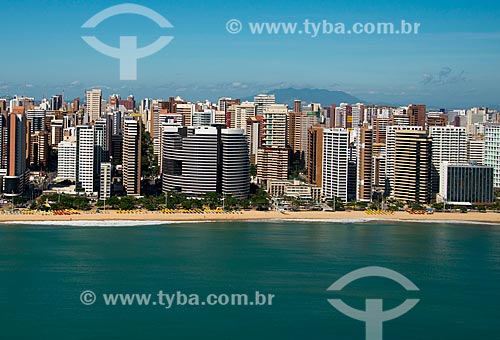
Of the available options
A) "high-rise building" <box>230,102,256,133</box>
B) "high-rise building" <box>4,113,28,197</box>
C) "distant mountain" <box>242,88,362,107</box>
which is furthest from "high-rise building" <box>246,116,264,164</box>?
"distant mountain" <box>242,88,362,107</box>

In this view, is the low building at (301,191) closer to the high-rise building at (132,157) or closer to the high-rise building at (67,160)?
the high-rise building at (132,157)

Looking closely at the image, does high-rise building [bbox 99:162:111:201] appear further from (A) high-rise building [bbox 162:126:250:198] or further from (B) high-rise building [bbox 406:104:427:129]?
(B) high-rise building [bbox 406:104:427:129]

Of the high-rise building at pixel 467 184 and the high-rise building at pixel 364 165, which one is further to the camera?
the high-rise building at pixel 364 165

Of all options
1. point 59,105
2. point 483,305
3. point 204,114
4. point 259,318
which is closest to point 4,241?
point 259,318

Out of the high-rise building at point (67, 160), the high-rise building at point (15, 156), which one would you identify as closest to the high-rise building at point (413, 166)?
the high-rise building at point (67, 160)

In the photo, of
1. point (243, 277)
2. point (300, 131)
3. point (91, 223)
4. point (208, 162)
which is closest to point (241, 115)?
point (300, 131)

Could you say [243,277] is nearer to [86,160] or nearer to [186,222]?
[186,222]

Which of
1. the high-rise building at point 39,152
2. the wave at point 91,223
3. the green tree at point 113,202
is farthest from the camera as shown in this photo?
the high-rise building at point 39,152
